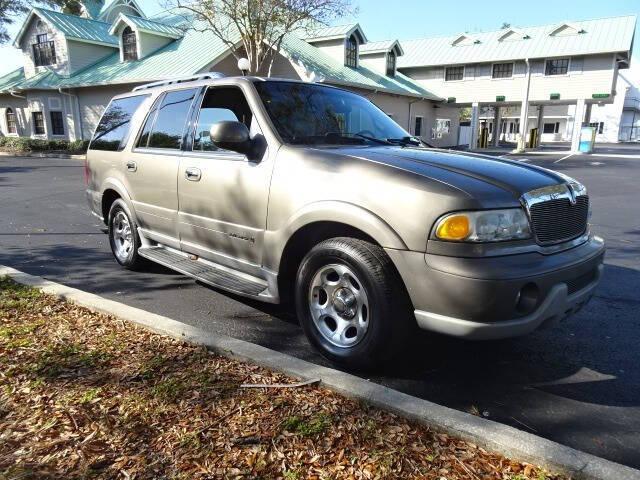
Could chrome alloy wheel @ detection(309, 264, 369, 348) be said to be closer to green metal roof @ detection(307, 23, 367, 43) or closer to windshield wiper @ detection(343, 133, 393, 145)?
windshield wiper @ detection(343, 133, 393, 145)

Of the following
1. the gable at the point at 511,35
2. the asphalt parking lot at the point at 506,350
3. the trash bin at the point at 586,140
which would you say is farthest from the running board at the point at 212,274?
the gable at the point at 511,35

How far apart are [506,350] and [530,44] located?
33690 mm

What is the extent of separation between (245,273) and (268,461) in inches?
73.6

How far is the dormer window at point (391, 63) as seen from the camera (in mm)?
30694

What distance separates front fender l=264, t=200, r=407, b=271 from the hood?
0.37 metres

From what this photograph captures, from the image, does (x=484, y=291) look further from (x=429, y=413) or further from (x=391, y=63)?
(x=391, y=63)

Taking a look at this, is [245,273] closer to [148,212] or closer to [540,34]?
[148,212]

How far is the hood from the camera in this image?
283 centimetres

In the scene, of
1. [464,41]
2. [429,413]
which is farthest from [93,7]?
[429,413]

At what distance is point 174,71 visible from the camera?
22.7m

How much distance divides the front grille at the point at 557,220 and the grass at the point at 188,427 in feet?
4.38

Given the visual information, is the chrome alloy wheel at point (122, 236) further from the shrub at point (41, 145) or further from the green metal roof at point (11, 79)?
the green metal roof at point (11, 79)

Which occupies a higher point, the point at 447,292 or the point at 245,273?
the point at 447,292

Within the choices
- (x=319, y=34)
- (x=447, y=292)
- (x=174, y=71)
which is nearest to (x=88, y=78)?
(x=174, y=71)
